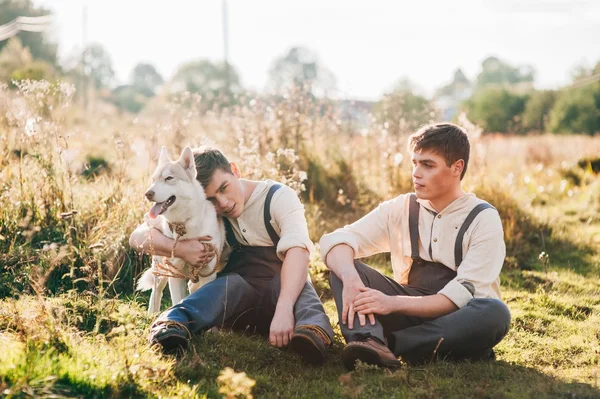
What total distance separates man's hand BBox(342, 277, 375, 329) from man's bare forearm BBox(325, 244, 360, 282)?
40 mm

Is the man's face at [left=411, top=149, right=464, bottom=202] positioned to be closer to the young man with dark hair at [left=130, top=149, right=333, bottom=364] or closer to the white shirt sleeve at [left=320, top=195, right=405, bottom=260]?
the white shirt sleeve at [left=320, top=195, right=405, bottom=260]

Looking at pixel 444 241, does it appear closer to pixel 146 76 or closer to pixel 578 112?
pixel 578 112

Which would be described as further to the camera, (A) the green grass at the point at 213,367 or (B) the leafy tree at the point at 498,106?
(B) the leafy tree at the point at 498,106

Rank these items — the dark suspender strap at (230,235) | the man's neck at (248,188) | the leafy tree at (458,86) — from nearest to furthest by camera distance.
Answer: the man's neck at (248,188) < the dark suspender strap at (230,235) < the leafy tree at (458,86)

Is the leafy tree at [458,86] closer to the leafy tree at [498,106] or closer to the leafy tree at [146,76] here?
the leafy tree at [498,106]

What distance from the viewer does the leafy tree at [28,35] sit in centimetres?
4078

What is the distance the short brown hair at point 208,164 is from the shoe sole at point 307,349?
127 cm

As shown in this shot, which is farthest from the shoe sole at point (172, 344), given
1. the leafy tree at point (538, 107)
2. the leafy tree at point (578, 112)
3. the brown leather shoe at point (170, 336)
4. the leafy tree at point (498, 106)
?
the leafy tree at point (538, 107)

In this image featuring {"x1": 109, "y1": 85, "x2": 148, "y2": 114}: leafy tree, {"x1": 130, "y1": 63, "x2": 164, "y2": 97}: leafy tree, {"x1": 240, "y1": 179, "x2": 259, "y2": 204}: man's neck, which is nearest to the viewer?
{"x1": 240, "y1": 179, "x2": 259, "y2": 204}: man's neck

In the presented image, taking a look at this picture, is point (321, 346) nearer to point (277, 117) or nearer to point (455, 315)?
point (455, 315)

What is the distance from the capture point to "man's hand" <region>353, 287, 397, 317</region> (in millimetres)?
3521

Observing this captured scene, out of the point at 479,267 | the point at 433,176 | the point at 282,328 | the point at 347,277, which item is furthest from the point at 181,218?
the point at 479,267

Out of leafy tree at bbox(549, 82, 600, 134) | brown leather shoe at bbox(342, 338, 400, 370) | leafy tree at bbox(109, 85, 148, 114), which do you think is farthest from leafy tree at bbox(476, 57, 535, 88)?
brown leather shoe at bbox(342, 338, 400, 370)

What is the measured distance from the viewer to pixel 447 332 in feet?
11.6
